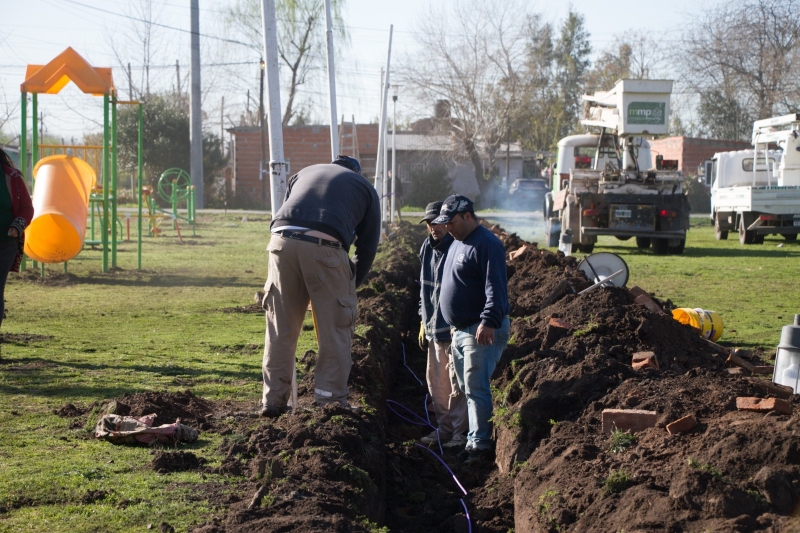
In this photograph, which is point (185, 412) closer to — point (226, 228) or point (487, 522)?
point (487, 522)

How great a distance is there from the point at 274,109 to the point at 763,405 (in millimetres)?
4762

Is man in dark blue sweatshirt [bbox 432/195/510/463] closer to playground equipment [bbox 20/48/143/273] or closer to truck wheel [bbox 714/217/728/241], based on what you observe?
playground equipment [bbox 20/48/143/273]

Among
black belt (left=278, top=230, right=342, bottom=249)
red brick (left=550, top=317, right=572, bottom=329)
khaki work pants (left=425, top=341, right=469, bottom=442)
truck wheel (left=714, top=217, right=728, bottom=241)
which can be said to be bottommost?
khaki work pants (left=425, top=341, right=469, bottom=442)

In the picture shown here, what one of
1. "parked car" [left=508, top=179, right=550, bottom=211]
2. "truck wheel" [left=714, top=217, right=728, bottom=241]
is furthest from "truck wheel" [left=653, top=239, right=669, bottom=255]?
Result: "parked car" [left=508, top=179, right=550, bottom=211]

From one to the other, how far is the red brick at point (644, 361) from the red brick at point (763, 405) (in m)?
1.33

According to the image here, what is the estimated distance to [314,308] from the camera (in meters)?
5.66

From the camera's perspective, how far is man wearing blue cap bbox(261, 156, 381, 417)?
18.1ft

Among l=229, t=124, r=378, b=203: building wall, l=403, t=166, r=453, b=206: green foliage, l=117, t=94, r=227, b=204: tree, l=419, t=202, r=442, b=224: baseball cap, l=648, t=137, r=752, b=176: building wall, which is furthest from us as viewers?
l=403, t=166, r=453, b=206: green foliage

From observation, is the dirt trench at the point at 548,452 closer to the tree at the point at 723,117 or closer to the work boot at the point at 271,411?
the work boot at the point at 271,411

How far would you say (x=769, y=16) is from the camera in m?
46.0

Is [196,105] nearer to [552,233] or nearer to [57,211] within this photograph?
[552,233]

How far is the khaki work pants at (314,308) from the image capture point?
5516 mm

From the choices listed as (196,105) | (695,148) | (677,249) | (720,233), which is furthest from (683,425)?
(695,148)

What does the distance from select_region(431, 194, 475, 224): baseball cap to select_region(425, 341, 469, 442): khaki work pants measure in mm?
1097
